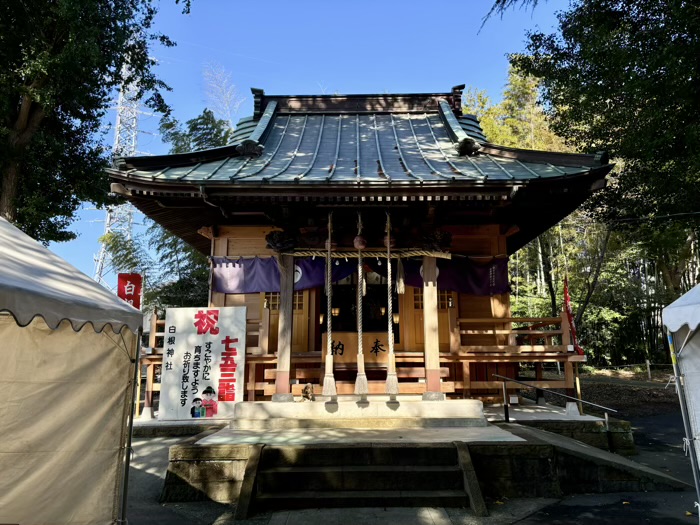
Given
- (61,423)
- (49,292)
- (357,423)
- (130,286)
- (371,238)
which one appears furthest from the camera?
(130,286)

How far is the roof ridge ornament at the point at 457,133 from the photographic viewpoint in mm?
9000

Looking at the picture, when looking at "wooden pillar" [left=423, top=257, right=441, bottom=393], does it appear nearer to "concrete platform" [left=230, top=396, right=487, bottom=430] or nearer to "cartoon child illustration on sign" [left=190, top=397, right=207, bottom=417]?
"concrete platform" [left=230, top=396, right=487, bottom=430]

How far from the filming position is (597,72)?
10.6 m

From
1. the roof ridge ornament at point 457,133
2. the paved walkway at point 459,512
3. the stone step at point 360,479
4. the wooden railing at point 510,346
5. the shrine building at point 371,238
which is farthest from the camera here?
the roof ridge ornament at point 457,133

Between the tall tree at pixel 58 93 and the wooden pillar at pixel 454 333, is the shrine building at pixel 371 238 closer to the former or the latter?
the wooden pillar at pixel 454 333

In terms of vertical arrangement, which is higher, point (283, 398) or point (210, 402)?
point (283, 398)

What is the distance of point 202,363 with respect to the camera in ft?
27.3

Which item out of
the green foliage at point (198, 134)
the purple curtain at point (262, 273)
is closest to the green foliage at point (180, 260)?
the green foliage at point (198, 134)

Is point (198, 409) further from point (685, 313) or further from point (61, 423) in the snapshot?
point (685, 313)

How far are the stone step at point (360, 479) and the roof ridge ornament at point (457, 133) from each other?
6.31 m

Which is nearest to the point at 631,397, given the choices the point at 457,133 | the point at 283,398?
the point at 457,133

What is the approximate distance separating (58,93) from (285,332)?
9.72 metres

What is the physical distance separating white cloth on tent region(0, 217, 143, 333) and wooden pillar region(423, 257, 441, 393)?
4970 mm

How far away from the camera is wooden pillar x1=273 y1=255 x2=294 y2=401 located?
732 cm
